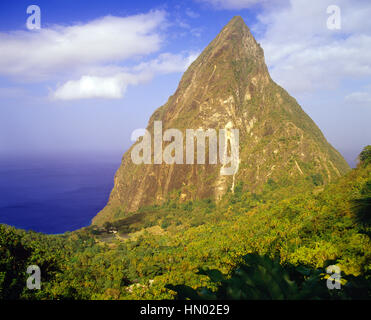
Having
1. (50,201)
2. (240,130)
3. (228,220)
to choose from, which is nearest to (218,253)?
(228,220)

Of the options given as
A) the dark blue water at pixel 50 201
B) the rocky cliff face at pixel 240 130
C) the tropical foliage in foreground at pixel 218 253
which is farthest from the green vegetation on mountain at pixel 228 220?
the dark blue water at pixel 50 201

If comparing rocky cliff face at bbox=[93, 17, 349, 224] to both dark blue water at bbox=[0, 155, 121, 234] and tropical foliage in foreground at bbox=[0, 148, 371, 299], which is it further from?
dark blue water at bbox=[0, 155, 121, 234]

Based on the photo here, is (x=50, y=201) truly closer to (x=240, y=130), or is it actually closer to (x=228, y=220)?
(x=240, y=130)

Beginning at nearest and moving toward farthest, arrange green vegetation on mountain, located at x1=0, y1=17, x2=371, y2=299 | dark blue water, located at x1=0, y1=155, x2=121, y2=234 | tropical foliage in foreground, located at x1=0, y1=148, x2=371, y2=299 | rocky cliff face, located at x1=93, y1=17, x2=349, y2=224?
1. tropical foliage in foreground, located at x1=0, y1=148, x2=371, y2=299
2. green vegetation on mountain, located at x1=0, y1=17, x2=371, y2=299
3. rocky cliff face, located at x1=93, y1=17, x2=349, y2=224
4. dark blue water, located at x1=0, y1=155, x2=121, y2=234

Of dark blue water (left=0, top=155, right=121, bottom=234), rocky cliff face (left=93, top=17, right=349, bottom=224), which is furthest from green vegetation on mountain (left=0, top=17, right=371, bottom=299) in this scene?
dark blue water (left=0, top=155, right=121, bottom=234)

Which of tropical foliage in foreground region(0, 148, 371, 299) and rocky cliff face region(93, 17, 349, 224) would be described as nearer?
tropical foliage in foreground region(0, 148, 371, 299)
